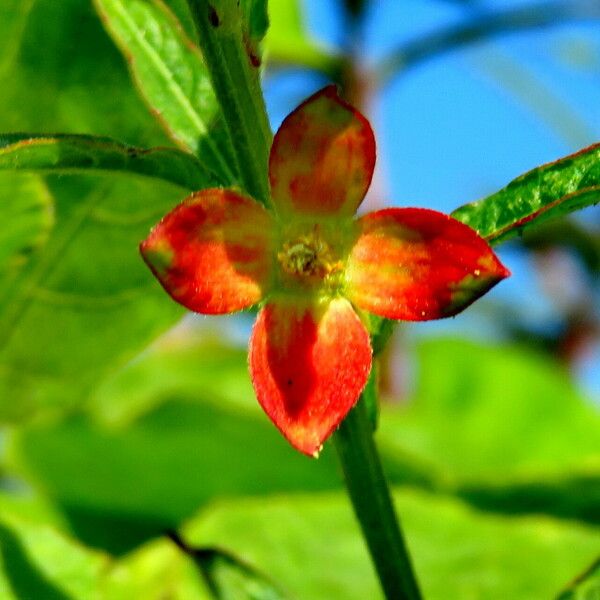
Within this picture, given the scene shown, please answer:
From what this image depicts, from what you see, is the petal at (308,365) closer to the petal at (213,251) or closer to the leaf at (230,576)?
the petal at (213,251)

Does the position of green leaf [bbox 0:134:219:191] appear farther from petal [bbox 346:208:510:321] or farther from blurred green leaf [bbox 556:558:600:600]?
blurred green leaf [bbox 556:558:600:600]

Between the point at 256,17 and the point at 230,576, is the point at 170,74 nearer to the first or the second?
the point at 256,17

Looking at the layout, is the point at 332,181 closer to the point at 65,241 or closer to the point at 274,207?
the point at 274,207

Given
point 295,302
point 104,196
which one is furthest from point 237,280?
point 104,196

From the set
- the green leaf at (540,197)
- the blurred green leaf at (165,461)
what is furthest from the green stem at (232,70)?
the blurred green leaf at (165,461)

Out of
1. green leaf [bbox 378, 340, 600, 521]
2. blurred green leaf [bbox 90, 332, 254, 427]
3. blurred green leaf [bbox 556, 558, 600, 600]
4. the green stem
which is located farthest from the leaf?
blurred green leaf [bbox 90, 332, 254, 427]

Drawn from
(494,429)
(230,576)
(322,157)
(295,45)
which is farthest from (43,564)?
(295,45)
